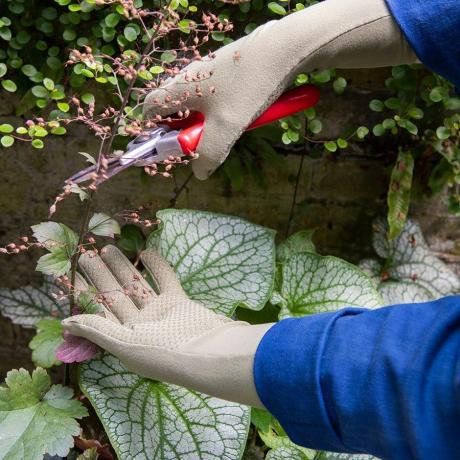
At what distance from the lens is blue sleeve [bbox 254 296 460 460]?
2.38ft

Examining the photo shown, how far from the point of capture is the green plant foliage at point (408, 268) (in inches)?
63.9

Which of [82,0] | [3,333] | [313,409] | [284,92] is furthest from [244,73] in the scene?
[3,333]

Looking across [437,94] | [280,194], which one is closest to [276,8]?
[437,94]

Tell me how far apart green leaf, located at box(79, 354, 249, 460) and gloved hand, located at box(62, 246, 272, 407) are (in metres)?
0.11

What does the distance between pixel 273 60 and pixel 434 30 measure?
26 centimetres

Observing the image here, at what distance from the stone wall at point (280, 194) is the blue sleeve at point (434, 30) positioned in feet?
1.63

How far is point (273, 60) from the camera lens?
42.3 inches

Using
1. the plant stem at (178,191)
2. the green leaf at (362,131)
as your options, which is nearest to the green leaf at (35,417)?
the plant stem at (178,191)

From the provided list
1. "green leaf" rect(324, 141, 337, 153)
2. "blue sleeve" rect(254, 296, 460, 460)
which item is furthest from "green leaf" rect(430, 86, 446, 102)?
"blue sleeve" rect(254, 296, 460, 460)

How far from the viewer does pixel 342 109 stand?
5.00ft

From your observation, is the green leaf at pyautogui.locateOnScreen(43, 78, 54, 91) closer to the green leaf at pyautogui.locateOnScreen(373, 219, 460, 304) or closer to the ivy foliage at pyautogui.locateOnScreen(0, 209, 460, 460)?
the ivy foliage at pyautogui.locateOnScreen(0, 209, 460, 460)

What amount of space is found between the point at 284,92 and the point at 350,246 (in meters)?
0.64

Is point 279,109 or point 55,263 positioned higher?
point 279,109

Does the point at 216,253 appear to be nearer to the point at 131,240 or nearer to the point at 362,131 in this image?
the point at 131,240
